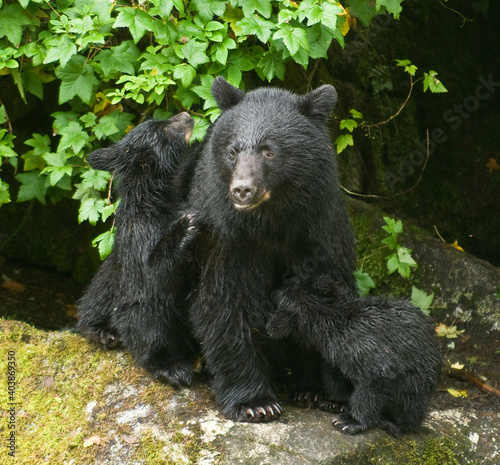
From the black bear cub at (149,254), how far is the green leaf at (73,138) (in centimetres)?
16

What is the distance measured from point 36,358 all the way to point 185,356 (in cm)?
117

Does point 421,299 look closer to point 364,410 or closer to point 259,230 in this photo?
point 364,410

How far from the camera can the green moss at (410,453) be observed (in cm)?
439

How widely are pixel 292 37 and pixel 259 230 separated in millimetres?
1469

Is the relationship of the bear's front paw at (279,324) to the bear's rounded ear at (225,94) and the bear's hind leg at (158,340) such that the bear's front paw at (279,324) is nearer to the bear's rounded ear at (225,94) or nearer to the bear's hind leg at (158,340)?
the bear's hind leg at (158,340)

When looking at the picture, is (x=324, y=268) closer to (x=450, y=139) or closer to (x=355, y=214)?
(x=355, y=214)

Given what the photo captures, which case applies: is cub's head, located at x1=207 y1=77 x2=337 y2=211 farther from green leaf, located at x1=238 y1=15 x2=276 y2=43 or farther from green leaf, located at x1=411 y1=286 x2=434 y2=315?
green leaf, located at x1=411 y1=286 x2=434 y2=315

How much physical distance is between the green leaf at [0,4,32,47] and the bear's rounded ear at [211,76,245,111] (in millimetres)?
1763

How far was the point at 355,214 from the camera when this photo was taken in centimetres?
730

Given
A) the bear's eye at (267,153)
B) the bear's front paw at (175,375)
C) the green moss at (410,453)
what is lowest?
the bear's front paw at (175,375)

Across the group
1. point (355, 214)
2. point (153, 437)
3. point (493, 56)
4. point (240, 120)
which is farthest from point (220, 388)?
point (493, 56)

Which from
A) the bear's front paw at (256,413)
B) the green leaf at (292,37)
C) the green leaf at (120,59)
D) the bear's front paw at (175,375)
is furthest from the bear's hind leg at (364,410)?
the green leaf at (120,59)

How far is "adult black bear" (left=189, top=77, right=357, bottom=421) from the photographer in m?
4.40

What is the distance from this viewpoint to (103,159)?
545 cm
